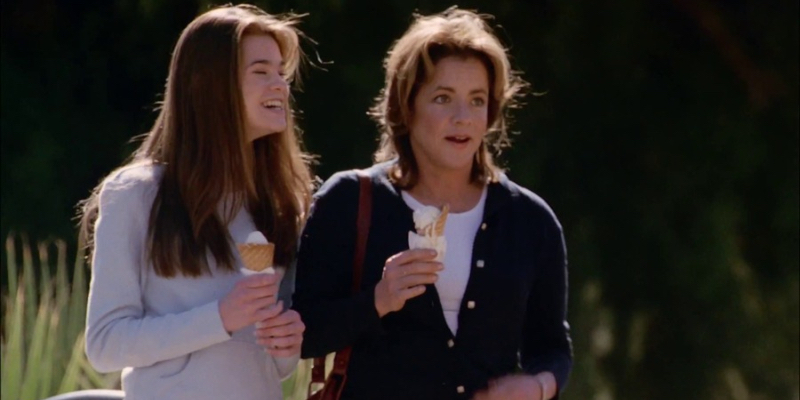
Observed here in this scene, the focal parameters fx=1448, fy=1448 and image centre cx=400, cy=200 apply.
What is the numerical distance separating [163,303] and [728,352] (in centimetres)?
448

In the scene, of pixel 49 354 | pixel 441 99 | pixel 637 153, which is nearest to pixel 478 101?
pixel 441 99

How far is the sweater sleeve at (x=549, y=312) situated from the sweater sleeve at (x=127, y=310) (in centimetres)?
68

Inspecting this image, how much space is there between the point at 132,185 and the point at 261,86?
0.33 meters

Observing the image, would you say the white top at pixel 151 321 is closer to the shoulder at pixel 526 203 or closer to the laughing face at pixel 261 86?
the laughing face at pixel 261 86

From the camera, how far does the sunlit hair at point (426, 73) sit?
2891 millimetres

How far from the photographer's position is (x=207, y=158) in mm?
2846

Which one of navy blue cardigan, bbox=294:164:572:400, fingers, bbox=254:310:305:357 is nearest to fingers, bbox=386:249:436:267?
navy blue cardigan, bbox=294:164:572:400

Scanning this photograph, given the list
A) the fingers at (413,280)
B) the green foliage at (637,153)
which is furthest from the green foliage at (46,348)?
the green foliage at (637,153)

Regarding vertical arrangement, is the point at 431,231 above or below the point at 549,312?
above

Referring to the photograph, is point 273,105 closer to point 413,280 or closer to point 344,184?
point 344,184

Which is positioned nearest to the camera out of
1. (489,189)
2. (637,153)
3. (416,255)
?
(416,255)

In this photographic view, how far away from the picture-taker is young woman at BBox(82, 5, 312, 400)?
269 cm

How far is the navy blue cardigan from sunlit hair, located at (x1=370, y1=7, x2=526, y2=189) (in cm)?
8

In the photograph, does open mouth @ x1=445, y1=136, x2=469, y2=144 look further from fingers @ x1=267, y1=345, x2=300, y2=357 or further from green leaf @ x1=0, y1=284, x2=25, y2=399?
green leaf @ x1=0, y1=284, x2=25, y2=399
